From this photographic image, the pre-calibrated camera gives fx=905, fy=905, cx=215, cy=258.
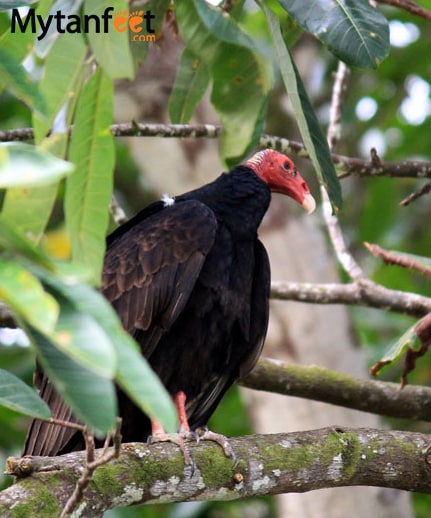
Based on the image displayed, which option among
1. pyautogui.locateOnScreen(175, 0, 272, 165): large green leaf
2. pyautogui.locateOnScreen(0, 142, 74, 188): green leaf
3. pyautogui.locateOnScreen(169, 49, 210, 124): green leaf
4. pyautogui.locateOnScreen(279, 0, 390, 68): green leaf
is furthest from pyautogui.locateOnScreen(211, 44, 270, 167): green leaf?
pyautogui.locateOnScreen(0, 142, 74, 188): green leaf

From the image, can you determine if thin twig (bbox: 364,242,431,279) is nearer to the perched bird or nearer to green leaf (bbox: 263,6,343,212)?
the perched bird

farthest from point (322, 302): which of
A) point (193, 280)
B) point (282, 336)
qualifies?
point (282, 336)

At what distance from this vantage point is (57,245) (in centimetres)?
644

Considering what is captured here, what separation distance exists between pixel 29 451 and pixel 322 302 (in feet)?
4.75

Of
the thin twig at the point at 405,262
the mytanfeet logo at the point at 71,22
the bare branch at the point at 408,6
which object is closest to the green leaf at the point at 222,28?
the mytanfeet logo at the point at 71,22

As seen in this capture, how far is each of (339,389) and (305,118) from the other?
178cm

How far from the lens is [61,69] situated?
1988 mm

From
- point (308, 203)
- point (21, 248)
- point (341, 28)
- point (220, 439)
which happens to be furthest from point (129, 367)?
point (308, 203)

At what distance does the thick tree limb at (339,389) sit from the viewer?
369cm

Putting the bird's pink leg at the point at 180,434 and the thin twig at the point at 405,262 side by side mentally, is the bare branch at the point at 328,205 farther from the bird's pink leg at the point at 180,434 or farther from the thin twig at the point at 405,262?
the bird's pink leg at the point at 180,434

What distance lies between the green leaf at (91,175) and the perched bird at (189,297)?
1.47 m

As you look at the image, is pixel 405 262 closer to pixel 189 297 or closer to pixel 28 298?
pixel 189 297

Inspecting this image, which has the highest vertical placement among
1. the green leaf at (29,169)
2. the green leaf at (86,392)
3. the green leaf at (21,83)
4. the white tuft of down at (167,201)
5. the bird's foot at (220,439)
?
the white tuft of down at (167,201)

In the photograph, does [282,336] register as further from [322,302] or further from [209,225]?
[209,225]
